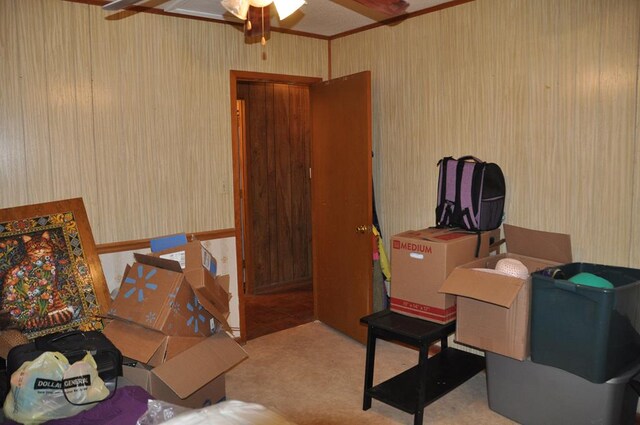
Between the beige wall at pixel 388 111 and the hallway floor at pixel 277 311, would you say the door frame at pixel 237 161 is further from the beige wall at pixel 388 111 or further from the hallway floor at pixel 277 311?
the hallway floor at pixel 277 311

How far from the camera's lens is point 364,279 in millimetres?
3900

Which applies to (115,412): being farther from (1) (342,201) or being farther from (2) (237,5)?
(1) (342,201)

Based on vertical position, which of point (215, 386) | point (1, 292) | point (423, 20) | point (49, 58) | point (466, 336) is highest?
point (423, 20)

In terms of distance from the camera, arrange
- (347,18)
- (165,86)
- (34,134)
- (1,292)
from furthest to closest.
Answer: (347,18) → (165,86) → (34,134) → (1,292)

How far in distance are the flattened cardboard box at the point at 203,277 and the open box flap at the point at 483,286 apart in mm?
1263

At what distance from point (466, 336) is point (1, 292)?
260 centimetres

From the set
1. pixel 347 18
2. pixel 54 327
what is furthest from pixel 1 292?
pixel 347 18

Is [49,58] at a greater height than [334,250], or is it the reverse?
[49,58]

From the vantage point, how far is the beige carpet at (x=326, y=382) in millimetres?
2918

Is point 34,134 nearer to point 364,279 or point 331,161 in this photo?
point 331,161

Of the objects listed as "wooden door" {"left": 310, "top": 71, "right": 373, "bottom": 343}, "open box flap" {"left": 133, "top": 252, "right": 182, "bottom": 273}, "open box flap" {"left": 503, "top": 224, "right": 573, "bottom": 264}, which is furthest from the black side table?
"open box flap" {"left": 133, "top": 252, "right": 182, "bottom": 273}

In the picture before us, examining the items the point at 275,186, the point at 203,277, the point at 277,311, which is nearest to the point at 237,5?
the point at 203,277

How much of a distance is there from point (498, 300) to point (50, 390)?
202 centimetres

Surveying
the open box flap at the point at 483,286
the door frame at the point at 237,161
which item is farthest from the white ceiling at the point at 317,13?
the open box flap at the point at 483,286
